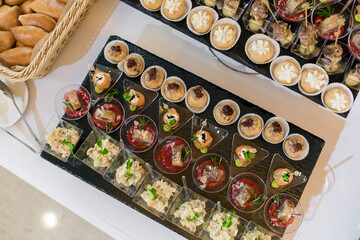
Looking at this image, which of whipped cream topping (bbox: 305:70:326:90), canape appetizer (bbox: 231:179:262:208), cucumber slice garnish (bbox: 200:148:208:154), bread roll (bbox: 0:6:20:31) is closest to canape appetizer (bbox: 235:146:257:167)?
canape appetizer (bbox: 231:179:262:208)

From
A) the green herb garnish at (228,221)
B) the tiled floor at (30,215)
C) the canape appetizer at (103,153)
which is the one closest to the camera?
the green herb garnish at (228,221)

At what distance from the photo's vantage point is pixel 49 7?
9.02 feet

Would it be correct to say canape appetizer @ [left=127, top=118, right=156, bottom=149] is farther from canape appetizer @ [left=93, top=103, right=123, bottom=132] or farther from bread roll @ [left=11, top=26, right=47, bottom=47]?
bread roll @ [left=11, top=26, right=47, bottom=47]

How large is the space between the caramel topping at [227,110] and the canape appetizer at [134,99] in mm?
640

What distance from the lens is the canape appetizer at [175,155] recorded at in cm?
258

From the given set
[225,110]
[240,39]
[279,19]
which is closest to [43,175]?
[225,110]

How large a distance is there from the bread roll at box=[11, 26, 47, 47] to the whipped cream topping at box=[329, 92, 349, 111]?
2.33 meters

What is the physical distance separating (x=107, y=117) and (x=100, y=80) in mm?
298

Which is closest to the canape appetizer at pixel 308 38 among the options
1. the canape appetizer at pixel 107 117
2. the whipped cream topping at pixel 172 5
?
the whipped cream topping at pixel 172 5

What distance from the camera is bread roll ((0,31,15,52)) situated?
2.74 m

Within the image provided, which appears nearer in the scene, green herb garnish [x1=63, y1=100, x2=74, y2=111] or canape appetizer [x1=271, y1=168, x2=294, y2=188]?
canape appetizer [x1=271, y1=168, x2=294, y2=188]

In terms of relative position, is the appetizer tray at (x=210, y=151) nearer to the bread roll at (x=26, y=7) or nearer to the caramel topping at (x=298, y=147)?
the caramel topping at (x=298, y=147)

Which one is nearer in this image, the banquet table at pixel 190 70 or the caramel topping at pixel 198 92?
the caramel topping at pixel 198 92

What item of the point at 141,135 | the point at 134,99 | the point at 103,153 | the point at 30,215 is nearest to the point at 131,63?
the point at 134,99
